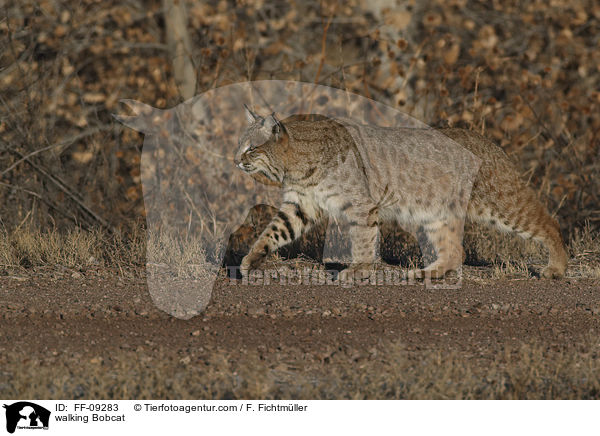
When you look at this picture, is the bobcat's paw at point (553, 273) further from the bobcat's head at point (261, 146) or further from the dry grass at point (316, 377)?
the dry grass at point (316, 377)

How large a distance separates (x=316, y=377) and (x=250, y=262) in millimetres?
2567

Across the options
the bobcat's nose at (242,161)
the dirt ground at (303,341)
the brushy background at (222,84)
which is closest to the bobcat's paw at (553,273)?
the dirt ground at (303,341)

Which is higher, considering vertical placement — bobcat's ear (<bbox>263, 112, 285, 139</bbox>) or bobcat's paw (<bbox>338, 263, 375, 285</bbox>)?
bobcat's ear (<bbox>263, 112, 285, 139</bbox>)

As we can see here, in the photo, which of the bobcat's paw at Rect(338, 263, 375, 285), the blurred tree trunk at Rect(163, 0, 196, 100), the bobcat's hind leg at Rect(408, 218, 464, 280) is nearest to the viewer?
the bobcat's paw at Rect(338, 263, 375, 285)

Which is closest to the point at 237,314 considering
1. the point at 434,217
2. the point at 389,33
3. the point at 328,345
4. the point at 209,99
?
the point at 328,345

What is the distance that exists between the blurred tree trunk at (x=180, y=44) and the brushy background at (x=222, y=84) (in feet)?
0.50

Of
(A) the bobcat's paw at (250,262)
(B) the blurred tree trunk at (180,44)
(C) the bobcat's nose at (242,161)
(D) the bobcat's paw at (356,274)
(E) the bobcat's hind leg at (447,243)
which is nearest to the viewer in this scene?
(C) the bobcat's nose at (242,161)

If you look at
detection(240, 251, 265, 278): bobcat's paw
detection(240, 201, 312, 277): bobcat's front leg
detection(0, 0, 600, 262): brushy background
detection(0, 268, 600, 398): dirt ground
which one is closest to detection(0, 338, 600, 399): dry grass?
detection(0, 268, 600, 398): dirt ground

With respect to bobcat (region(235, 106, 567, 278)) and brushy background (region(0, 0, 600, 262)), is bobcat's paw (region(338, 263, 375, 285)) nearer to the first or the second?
bobcat (region(235, 106, 567, 278))

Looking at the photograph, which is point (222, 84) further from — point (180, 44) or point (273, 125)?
point (273, 125)

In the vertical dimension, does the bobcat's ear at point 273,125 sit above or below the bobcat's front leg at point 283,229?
above

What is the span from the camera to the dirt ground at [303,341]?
380 centimetres

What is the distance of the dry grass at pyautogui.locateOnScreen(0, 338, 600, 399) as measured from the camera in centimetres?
372
